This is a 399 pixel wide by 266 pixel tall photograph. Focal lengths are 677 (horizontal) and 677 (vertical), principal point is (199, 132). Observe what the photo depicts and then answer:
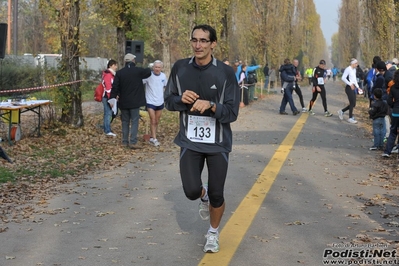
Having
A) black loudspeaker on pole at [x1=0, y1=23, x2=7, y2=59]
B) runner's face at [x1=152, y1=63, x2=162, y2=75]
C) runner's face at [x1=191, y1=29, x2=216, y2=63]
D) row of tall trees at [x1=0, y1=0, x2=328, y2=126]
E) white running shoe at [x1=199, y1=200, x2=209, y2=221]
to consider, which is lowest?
white running shoe at [x1=199, y1=200, x2=209, y2=221]

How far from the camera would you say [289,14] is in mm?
60188

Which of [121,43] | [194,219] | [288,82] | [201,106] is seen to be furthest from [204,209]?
[121,43]

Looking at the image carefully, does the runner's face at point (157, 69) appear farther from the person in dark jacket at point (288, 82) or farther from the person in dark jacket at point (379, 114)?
the person in dark jacket at point (288, 82)

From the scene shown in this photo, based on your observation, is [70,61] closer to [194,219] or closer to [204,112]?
[194,219]

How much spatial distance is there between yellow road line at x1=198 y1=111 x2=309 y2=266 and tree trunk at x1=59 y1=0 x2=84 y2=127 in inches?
256

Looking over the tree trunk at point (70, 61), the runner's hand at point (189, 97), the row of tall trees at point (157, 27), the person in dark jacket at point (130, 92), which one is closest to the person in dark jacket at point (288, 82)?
the row of tall trees at point (157, 27)

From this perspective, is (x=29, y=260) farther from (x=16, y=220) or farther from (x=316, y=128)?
(x=316, y=128)

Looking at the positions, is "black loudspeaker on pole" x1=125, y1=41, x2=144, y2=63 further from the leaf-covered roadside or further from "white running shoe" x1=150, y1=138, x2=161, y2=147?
"white running shoe" x1=150, y1=138, x2=161, y2=147

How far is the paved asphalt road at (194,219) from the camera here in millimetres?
6113

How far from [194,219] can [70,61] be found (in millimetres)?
10788

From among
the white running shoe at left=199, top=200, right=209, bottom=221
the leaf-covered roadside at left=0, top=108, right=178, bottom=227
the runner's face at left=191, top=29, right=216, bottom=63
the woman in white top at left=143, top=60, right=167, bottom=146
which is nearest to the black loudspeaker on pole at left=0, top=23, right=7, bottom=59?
the leaf-covered roadside at left=0, top=108, right=178, bottom=227

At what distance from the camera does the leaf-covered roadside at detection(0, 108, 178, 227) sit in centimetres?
912

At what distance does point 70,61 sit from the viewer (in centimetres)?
1745

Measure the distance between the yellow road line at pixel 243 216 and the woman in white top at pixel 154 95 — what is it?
121 inches
